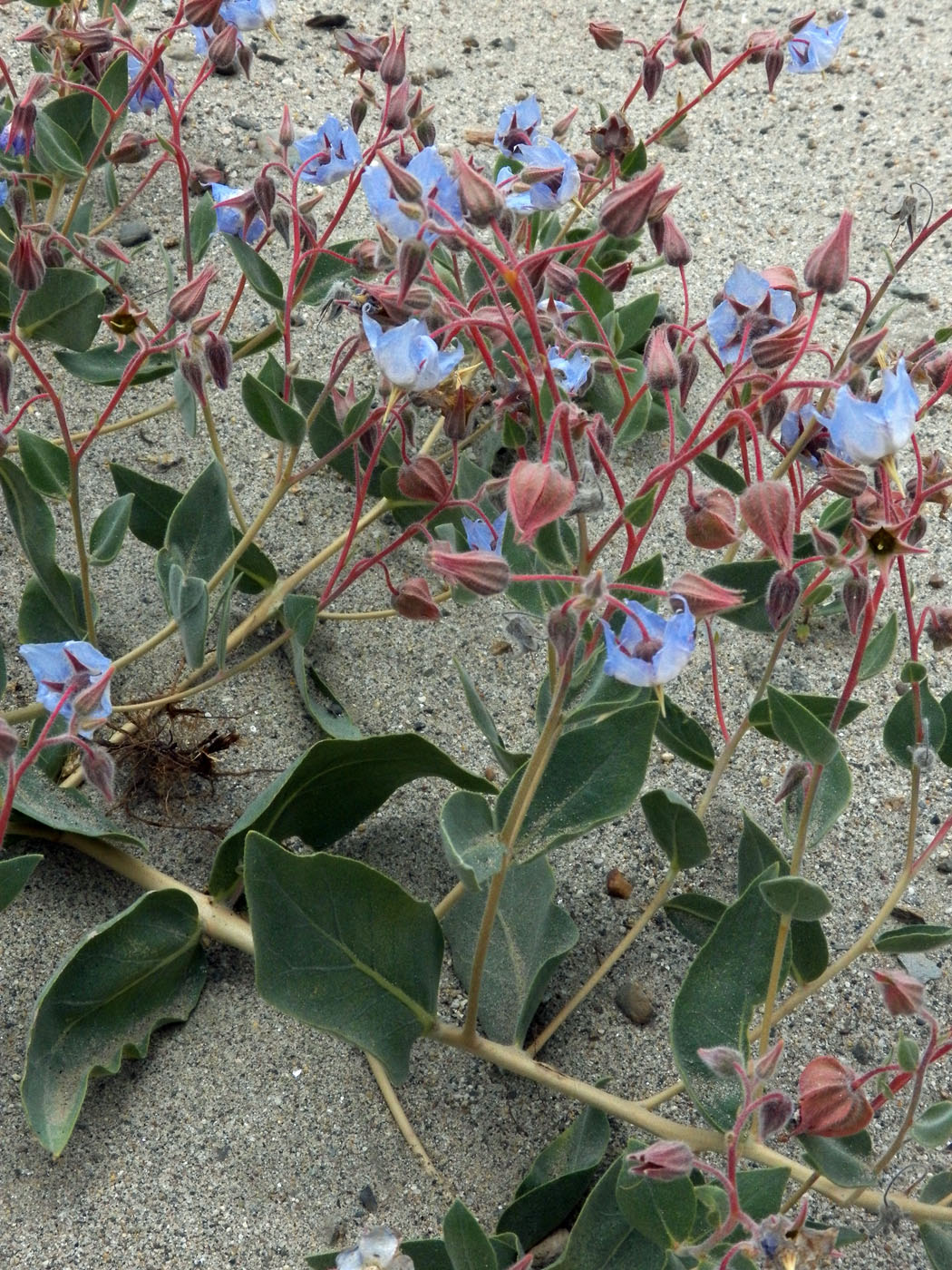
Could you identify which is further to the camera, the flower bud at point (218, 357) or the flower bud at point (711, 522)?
the flower bud at point (218, 357)

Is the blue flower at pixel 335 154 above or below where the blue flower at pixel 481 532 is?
above

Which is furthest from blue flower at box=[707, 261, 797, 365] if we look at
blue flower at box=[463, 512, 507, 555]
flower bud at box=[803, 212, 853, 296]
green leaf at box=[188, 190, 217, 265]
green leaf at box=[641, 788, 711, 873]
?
green leaf at box=[188, 190, 217, 265]

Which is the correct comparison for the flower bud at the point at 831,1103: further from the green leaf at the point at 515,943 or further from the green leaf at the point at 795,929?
the green leaf at the point at 515,943

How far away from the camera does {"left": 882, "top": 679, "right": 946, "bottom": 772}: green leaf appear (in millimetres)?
1107

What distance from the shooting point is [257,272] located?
1.44m

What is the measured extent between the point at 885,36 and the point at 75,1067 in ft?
8.03

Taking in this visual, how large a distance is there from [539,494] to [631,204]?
11.5 inches

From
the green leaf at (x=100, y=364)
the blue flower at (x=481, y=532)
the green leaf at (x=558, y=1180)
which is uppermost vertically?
the green leaf at (x=100, y=364)

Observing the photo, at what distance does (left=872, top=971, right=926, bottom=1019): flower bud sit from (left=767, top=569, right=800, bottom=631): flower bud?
267 millimetres

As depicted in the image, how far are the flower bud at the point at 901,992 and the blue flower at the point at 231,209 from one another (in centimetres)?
98

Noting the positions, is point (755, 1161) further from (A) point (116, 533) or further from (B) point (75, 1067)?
(A) point (116, 533)

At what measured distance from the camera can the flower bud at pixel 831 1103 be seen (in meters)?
0.93

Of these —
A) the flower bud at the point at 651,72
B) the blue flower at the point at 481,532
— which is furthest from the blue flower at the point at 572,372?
the flower bud at the point at 651,72

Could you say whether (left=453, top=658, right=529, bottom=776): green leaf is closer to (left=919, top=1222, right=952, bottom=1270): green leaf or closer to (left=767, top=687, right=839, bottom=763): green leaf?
(left=767, top=687, right=839, bottom=763): green leaf
